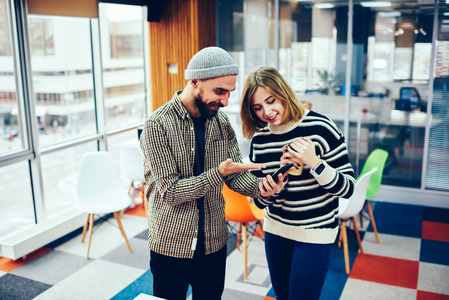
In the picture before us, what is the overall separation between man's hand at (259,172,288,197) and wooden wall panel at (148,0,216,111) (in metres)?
4.01

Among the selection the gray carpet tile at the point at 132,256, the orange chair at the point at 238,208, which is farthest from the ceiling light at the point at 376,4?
the gray carpet tile at the point at 132,256

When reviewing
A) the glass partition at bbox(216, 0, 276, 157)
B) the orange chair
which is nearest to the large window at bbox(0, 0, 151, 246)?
the glass partition at bbox(216, 0, 276, 157)

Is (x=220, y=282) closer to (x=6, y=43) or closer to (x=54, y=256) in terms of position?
(x=54, y=256)

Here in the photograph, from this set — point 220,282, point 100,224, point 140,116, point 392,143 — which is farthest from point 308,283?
point 140,116

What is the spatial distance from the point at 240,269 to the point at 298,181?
216cm

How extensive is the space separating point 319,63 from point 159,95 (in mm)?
2293

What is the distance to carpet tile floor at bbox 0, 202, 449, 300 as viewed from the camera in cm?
348

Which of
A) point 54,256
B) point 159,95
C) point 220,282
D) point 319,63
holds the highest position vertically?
point 319,63

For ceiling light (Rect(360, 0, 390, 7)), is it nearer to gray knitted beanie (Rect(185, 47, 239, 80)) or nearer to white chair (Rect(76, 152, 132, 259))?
white chair (Rect(76, 152, 132, 259))

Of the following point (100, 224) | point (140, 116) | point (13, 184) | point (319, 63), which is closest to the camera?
point (13, 184)

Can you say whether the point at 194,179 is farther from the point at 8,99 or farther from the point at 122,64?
the point at 122,64

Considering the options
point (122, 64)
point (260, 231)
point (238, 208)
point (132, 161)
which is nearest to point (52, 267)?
point (132, 161)

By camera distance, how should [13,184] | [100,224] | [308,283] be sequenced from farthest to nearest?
[100,224]
[13,184]
[308,283]

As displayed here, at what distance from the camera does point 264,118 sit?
6.42 ft
